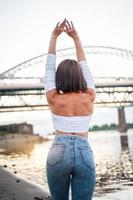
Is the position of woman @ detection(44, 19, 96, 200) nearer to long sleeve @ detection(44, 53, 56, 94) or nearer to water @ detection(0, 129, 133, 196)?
long sleeve @ detection(44, 53, 56, 94)

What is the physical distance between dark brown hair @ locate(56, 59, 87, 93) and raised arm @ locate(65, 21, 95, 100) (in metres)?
0.06

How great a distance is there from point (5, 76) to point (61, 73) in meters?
112

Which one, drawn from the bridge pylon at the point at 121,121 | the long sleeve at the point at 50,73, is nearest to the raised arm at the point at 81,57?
the long sleeve at the point at 50,73

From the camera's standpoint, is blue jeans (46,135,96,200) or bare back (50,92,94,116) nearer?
blue jeans (46,135,96,200)

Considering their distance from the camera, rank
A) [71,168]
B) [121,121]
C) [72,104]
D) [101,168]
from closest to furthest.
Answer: [71,168] → [72,104] → [101,168] → [121,121]

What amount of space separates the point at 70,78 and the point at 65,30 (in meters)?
0.55

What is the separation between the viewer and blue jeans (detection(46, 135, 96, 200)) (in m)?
2.77

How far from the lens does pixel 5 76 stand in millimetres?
113062

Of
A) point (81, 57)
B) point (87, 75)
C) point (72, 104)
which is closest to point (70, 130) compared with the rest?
point (72, 104)

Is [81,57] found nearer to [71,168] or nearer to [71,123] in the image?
[71,123]

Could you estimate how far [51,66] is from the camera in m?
3.10

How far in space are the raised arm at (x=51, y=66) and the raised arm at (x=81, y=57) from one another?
7 cm

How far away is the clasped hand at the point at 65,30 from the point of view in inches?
127

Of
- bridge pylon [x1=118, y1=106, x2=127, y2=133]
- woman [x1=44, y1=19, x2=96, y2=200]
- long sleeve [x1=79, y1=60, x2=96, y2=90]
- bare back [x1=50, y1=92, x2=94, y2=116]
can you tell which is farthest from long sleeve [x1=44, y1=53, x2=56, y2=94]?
bridge pylon [x1=118, y1=106, x2=127, y2=133]
